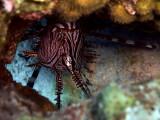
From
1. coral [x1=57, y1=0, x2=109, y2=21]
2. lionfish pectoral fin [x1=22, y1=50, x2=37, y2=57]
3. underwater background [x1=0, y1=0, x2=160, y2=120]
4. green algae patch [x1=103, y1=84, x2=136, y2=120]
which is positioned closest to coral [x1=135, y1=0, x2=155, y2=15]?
underwater background [x1=0, y1=0, x2=160, y2=120]

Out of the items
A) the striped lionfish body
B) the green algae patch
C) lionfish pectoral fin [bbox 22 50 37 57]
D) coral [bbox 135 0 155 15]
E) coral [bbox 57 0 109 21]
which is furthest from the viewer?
lionfish pectoral fin [bbox 22 50 37 57]

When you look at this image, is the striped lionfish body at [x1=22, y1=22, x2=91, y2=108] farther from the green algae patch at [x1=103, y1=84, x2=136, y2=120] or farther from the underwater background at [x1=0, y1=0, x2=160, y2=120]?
the green algae patch at [x1=103, y1=84, x2=136, y2=120]

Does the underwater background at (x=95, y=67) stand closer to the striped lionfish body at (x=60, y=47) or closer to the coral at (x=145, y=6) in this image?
the coral at (x=145, y=6)

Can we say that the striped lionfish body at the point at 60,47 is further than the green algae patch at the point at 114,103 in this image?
Yes

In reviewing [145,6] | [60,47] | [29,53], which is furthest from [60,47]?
[145,6]

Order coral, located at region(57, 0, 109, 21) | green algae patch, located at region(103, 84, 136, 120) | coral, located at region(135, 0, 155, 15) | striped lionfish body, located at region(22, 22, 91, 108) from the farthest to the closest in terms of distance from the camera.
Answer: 1. striped lionfish body, located at region(22, 22, 91, 108)
2. coral, located at region(135, 0, 155, 15)
3. coral, located at region(57, 0, 109, 21)
4. green algae patch, located at region(103, 84, 136, 120)

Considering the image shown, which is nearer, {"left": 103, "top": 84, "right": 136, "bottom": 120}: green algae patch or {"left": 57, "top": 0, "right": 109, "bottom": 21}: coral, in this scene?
{"left": 103, "top": 84, "right": 136, "bottom": 120}: green algae patch

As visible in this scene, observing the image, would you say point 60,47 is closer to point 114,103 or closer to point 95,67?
point 95,67

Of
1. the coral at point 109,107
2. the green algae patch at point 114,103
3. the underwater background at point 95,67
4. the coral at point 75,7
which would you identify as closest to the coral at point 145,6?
the underwater background at point 95,67

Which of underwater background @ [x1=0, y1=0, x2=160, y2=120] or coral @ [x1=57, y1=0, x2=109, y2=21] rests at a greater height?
coral @ [x1=57, y1=0, x2=109, y2=21]
